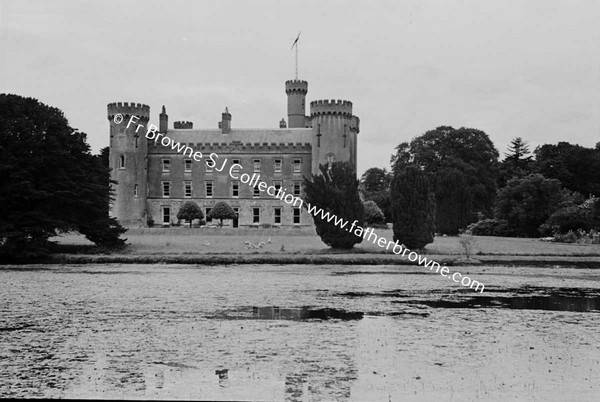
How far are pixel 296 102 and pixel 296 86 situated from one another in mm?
1362

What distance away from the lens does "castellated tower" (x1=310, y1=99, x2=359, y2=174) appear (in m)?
58.0

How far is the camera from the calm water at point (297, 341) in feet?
26.8

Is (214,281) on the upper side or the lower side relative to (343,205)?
lower

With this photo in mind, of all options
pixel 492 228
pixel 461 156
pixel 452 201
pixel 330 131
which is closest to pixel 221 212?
pixel 330 131

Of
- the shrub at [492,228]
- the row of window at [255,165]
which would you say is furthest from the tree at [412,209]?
the row of window at [255,165]

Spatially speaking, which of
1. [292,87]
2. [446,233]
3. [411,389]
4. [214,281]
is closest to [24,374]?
[411,389]

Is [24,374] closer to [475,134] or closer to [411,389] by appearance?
[411,389]

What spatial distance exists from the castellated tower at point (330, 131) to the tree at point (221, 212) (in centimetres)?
709

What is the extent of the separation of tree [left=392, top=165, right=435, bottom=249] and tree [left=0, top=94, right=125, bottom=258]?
12.6 metres

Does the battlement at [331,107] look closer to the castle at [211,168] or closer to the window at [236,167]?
the castle at [211,168]

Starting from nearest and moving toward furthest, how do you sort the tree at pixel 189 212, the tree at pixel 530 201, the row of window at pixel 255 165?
1. the tree at pixel 530 201
2. the tree at pixel 189 212
3. the row of window at pixel 255 165

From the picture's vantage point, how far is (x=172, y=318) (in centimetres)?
1312

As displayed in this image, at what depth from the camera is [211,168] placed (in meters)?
61.4

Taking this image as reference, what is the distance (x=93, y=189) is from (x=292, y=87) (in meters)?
35.3
